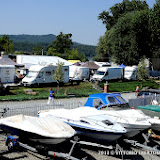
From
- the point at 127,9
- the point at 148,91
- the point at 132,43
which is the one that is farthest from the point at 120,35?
the point at 148,91

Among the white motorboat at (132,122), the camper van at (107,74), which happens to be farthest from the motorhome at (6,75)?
the white motorboat at (132,122)

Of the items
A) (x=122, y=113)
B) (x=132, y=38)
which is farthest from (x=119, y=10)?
(x=122, y=113)

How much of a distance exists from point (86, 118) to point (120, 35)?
44.0 meters

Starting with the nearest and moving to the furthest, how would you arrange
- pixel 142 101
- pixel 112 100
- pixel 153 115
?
pixel 153 115 → pixel 112 100 → pixel 142 101

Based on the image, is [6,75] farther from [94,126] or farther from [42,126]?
[94,126]

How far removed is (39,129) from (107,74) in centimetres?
3076

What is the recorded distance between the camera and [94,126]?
11.4m

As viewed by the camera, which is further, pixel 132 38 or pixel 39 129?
pixel 132 38

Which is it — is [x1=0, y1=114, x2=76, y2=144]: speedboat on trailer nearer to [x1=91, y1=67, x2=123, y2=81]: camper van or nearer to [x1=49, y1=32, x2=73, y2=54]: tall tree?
[x1=91, y1=67, x2=123, y2=81]: camper van

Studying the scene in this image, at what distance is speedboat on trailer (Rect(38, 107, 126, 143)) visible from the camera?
1109 cm

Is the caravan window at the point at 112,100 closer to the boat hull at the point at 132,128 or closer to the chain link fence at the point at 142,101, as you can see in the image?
the boat hull at the point at 132,128

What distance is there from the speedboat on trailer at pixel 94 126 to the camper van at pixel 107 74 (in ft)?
88.7

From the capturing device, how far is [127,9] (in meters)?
69.3

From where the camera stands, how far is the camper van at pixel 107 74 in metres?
39.9
